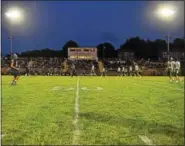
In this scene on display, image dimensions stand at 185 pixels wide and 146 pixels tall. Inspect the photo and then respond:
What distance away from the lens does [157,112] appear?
1389cm

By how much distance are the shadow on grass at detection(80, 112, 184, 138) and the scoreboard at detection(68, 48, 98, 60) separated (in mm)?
87197

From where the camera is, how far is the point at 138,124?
11.2 metres

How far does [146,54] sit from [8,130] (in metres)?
141

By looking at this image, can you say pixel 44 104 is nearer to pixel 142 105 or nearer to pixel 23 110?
pixel 23 110

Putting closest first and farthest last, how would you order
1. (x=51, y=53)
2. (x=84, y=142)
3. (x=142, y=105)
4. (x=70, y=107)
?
(x=84, y=142)
(x=70, y=107)
(x=142, y=105)
(x=51, y=53)

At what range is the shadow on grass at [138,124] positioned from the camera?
1002 centimetres

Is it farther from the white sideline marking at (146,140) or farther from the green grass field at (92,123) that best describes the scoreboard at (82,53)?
the white sideline marking at (146,140)

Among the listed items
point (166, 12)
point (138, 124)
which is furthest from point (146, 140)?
point (166, 12)

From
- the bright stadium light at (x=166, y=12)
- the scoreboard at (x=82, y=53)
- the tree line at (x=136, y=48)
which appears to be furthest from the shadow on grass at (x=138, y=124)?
the tree line at (x=136, y=48)

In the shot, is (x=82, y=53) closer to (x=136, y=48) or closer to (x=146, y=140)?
(x=136, y=48)


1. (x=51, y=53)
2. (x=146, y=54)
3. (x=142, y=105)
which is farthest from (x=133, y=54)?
(x=142, y=105)

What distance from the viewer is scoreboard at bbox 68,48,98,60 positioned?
3954 inches

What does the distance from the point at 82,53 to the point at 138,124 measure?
89479mm

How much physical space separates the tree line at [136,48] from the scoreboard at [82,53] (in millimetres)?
49384
